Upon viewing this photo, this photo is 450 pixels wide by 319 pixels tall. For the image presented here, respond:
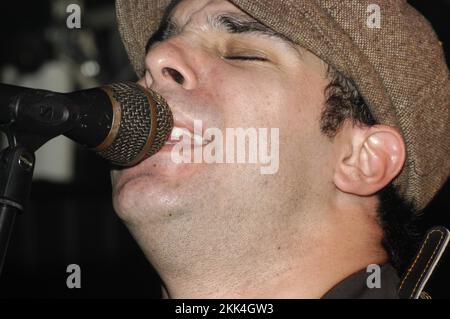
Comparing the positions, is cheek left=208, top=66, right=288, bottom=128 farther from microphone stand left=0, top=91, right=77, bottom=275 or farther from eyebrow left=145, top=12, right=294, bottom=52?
microphone stand left=0, top=91, right=77, bottom=275

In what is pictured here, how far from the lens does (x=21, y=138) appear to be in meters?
1.52

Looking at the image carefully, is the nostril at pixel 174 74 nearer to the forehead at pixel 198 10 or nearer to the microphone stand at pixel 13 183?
the forehead at pixel 198 10

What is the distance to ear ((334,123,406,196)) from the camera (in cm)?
213

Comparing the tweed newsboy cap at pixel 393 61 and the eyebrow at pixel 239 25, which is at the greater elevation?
the eyebrow at pixel 239 25

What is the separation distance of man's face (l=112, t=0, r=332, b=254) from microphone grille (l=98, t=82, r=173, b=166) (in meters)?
0.13

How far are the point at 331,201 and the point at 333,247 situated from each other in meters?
0.12

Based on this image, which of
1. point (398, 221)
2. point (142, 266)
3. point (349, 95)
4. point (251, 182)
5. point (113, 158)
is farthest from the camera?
point (142, 266)

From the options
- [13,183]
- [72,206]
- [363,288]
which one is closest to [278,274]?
[363,288]

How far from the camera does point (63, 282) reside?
4.73 m

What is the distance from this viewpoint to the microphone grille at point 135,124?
66.3 inches

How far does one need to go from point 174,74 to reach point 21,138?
1.98 ft

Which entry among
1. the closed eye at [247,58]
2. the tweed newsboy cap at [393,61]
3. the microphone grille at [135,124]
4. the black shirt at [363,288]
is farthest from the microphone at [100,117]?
the black shirt at [363,288]

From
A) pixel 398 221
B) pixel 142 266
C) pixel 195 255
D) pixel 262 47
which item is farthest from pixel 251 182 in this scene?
pixel 142 266

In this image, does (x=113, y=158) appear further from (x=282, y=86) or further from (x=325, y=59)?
(x=325, y=59)
